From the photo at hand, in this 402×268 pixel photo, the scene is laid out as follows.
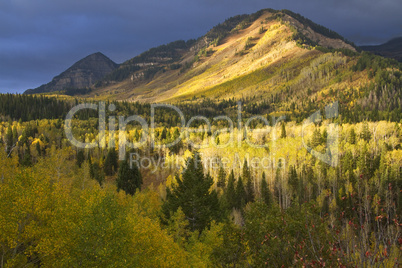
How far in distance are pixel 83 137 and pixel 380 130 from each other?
16416 cm

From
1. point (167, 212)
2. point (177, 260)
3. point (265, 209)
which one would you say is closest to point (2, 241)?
point (177, 260)

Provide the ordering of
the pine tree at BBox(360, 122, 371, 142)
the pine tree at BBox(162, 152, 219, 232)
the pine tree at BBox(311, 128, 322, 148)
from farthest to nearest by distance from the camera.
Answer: the pine tree at BBox(360, 122, 371, 142)
the pine tree at BBox(311, 128, 322, 148)
the pine tree at BBox(162, 152, 219, 232)

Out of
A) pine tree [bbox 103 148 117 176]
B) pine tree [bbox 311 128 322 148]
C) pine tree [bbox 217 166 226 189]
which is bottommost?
pine tree [bbox 217 166 226 189]

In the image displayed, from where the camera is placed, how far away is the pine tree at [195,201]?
4428cm

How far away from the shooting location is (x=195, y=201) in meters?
43.8

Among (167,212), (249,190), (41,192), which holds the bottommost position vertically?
(249,190)

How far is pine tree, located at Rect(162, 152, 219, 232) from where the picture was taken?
4428 centimetres

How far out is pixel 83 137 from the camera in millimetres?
182125

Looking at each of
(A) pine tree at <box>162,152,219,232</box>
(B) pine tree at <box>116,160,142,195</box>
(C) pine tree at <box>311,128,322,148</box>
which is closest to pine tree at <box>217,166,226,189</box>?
(B) pine tree at <box>116,160,142,195</box>

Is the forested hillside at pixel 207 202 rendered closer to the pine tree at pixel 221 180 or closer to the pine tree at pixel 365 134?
the pine tree at pixel 221 180

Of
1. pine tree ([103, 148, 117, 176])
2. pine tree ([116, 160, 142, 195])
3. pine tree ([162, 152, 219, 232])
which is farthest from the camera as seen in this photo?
pine tree ([103, 148, 117, 176])

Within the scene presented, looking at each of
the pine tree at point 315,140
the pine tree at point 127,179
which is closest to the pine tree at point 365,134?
the pine tree at point 315,140

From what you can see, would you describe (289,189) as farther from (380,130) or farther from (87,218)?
(87,218)

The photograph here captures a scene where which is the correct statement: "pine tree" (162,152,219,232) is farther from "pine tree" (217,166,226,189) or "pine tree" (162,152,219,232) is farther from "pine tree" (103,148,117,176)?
"pine tree" (103,148,117,176)
